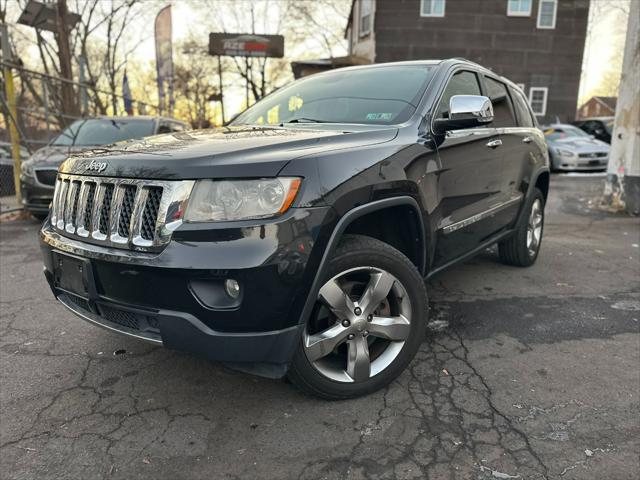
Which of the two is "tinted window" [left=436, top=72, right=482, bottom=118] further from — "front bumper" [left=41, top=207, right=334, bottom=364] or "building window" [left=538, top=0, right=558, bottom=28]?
"building window" [left=538, top=0, right=558, bottom=28]

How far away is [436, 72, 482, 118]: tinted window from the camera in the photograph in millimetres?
3144

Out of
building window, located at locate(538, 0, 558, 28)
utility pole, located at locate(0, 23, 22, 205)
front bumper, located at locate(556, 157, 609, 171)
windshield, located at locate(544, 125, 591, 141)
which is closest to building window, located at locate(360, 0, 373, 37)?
building window, located at locate(538, 0, 558, 28)

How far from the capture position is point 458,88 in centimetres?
342

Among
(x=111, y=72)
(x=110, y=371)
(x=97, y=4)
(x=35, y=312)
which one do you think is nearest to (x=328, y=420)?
(x=110, y=371)

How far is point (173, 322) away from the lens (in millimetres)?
2031

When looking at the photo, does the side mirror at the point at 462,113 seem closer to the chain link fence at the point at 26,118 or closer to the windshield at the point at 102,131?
the windshield at the point at 102,131

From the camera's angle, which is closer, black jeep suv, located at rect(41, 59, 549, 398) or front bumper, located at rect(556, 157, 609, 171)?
black jeep suv, located at rect(41, 59, 549, 398)

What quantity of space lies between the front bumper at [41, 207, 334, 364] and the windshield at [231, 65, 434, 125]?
119cm

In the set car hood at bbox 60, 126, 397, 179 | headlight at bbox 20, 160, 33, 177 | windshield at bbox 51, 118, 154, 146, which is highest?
car hood at bbox 60, 126, 397, 179

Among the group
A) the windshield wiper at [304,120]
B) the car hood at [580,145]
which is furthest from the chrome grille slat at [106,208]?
the car hood at [580,145]

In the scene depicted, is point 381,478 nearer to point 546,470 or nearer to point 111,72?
point 546,470

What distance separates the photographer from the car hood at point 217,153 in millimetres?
2025

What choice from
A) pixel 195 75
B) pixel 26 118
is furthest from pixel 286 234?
pixel 195 75

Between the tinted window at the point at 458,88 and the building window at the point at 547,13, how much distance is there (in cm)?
2368
